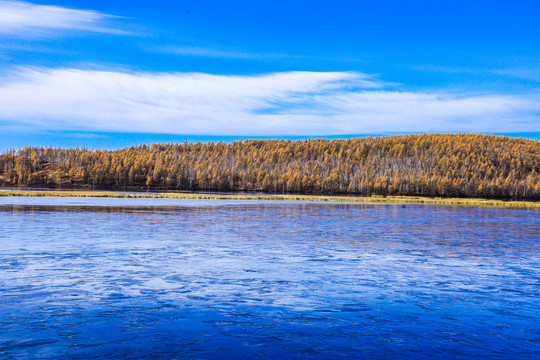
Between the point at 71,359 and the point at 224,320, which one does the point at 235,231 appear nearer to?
the point at 224,320

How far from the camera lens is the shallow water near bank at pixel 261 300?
27.2 feet

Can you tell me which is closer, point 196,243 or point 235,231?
point 196,243

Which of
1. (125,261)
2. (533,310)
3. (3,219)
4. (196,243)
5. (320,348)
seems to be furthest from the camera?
(3,219)

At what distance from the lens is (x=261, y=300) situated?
11359 mm

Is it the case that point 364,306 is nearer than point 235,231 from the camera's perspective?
Yes

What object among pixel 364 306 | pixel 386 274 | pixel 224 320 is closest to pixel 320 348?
pixel 224 320

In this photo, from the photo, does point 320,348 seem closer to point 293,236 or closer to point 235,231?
point 293,236

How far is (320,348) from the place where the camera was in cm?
824

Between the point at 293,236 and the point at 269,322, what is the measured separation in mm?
15805

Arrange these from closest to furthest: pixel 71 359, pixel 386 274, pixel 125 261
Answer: pixel 71 359
pixel 386 274
pixel 125 261

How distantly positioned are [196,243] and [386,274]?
9271mm

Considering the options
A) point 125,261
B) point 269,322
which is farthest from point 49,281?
point 269,322

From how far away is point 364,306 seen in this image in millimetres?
11008

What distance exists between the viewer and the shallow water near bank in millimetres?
8297
